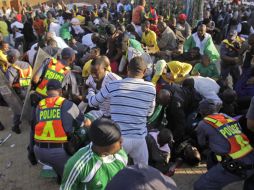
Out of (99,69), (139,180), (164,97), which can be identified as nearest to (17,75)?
(99,69)

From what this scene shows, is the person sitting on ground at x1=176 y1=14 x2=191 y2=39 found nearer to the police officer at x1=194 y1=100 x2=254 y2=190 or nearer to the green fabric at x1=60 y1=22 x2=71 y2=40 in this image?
the green fabric at x1=60 y1=22 x2=71 y2=40

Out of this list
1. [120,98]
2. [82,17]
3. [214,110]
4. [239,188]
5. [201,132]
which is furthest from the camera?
[82,17]

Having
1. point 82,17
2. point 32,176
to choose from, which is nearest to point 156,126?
point 32,176

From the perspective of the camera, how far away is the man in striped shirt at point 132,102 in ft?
10.7

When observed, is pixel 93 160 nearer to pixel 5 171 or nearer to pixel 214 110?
pixel 214 110

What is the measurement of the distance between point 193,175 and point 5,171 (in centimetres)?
283

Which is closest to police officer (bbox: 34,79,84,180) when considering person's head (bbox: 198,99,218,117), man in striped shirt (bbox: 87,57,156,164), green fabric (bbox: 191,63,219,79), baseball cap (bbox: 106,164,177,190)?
man in striped shirt (bbox: 87,57,156,164)

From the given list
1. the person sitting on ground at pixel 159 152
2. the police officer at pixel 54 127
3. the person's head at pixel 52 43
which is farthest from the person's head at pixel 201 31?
the police officer at pixel 54 127

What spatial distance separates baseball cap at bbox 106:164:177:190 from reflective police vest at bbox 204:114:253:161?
2.01 metres

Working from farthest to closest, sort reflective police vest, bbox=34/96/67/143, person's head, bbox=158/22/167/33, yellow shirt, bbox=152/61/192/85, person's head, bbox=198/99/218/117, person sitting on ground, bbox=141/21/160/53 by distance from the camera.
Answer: person's head, bbox=158/22/167/33
person sitting on ground, bbox=141/21/160/53
yellow shirt, bbox=152/61/192/85
person's head, bbox=198/99/218/117
reflective police vest, bbox=34/96/67/143

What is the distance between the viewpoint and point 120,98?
3.27 metres

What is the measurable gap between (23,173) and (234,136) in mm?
3177

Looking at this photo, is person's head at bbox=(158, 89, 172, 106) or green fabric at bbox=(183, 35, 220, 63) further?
green fabric at bbox=(183, 35, 220, 63)

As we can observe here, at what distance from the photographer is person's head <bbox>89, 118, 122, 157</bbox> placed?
2311mm
